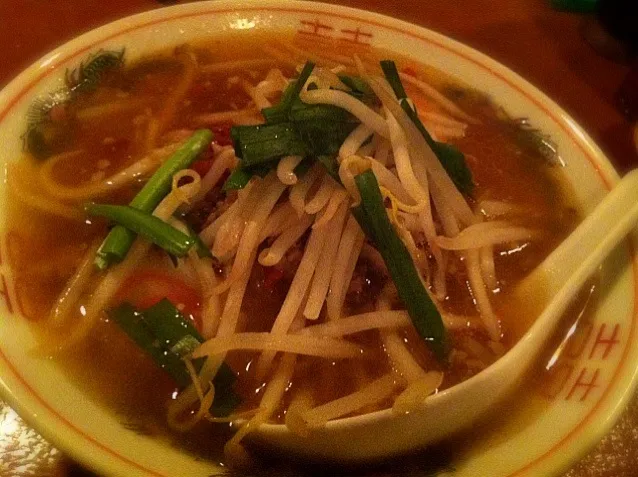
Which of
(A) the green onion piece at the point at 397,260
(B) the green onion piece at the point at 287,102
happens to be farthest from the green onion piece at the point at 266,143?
(A) the green onion piece at the point at 397,260

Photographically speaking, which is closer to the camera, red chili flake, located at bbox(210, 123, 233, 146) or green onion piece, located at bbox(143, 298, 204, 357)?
green onion piece, located at bbox(143, 298, 204, 357)

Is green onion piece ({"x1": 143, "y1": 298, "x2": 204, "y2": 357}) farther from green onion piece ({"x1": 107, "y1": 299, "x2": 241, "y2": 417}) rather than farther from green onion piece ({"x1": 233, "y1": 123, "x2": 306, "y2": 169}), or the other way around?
green onion piece ({"x1": 233, "y1": 123, "x2": 306, "y2": 169})

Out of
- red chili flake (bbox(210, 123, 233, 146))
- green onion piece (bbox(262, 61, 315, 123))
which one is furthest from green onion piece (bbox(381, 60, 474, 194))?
red chili flake (bbox(210, 123, 233, 146))

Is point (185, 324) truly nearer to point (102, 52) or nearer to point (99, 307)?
point (99, 307)

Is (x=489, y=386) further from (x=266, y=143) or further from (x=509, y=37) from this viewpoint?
(x=509, y=37)

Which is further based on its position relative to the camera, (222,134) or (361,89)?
(222,134)

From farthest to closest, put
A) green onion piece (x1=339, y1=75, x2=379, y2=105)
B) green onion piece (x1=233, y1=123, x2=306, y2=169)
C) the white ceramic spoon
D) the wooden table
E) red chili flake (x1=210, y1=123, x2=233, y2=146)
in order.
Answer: the wooden table → red chili flake (x1=210, y1=123, x2=233, y2=146) → green onion piece (x1=339, y1=75, x2=379, y2=105) → green onion piece (x1=233, y1=123, x2=306, y2=169) → the white ceramic spoon

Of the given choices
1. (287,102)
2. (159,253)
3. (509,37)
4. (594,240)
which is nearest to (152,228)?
(159,253)
